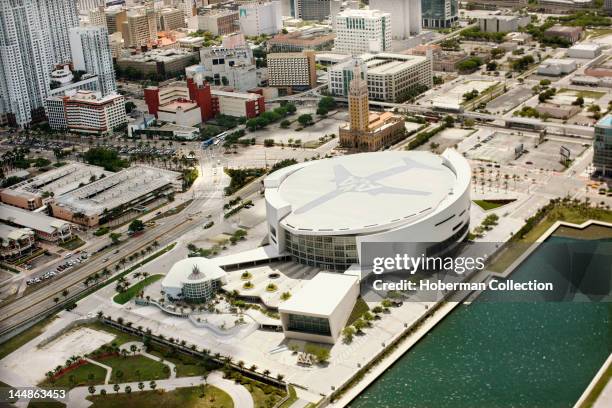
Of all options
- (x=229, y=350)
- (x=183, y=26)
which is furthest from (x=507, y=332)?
(x=183, y=26)

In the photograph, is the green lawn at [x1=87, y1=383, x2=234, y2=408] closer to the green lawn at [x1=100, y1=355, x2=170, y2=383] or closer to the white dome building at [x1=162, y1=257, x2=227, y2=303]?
the green lawn at [x1=100, y1=355, x2=170, y2=383]

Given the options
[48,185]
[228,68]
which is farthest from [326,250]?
[228,68]

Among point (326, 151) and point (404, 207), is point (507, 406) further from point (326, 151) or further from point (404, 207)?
point (326, 151)

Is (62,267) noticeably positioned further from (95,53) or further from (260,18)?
(260,18)

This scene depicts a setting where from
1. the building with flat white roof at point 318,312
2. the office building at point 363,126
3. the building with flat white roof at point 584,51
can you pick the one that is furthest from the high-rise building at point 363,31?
the building with flat white roof at point 318,312

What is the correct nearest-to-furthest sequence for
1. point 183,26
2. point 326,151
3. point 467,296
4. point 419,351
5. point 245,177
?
point 419,351 → point 467,296 → point 245,177 → point 326,151 → point 183,26
